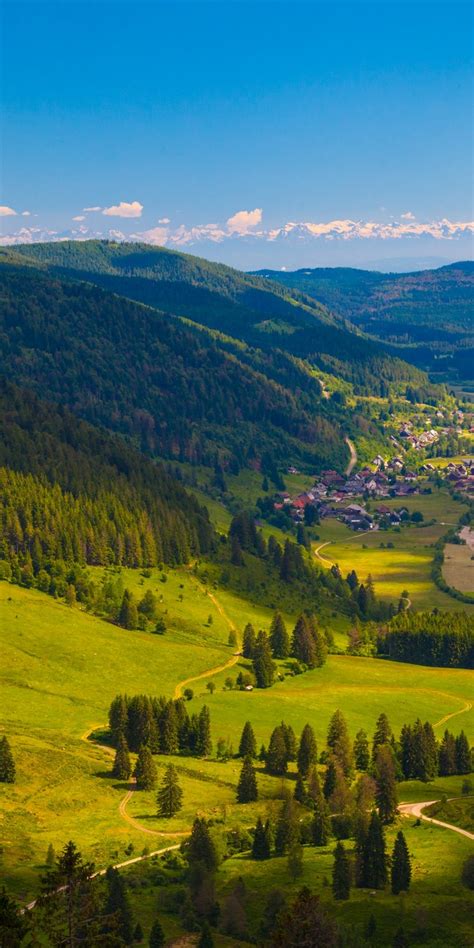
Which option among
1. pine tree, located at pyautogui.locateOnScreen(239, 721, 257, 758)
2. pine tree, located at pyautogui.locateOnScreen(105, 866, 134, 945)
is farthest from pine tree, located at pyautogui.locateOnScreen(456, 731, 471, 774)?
pine tree, located at pyautogui.locateOnScreen(105, 866, 134, 945)

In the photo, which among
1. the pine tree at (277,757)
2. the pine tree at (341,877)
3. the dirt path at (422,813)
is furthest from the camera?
the pine tree at (277,757)

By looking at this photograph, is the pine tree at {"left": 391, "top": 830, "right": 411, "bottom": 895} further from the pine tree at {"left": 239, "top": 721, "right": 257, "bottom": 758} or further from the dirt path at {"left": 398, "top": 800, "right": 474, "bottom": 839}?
the pine tree at {"left": 239, "top": 721, "right": 257, "bottom": 758}

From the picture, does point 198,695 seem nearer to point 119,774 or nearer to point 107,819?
point 119,774

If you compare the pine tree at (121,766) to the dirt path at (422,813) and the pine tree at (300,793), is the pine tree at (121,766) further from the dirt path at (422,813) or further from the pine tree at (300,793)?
the dirt path at (422,813)

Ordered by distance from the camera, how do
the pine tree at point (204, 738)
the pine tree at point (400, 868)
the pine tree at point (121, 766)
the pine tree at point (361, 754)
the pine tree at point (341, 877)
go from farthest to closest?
the pine tree at point (361, 754), the pine tree at point (204, 738), the pine tree at point (121, 766), the pine tree at point (400, 868), the pine tree at point (341, 877)

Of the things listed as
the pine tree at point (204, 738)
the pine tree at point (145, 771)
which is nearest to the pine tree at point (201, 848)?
the pine tree at point (145, 771)

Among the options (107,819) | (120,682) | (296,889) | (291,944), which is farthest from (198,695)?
(291,944)

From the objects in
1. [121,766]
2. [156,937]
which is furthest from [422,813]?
[156,937]
